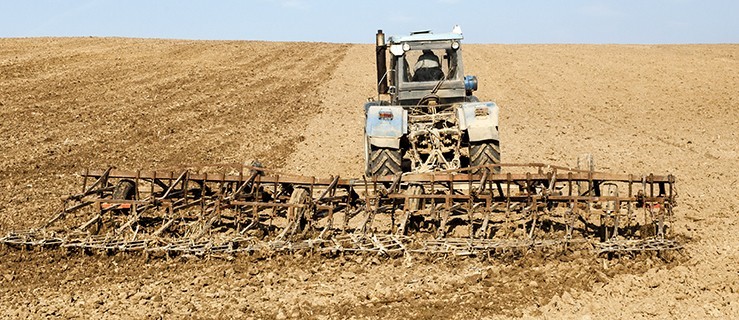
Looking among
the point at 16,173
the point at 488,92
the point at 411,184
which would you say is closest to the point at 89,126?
the point at 16,173

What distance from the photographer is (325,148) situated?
14180 millimetres

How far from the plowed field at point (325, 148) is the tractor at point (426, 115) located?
2168mm

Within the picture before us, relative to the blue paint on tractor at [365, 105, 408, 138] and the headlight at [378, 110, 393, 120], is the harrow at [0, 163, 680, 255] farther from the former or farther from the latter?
the headlight at [378, 110, 393, 120]

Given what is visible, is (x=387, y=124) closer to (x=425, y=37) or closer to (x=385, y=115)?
(x=385, y=115)

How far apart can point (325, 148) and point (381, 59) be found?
4331 mm

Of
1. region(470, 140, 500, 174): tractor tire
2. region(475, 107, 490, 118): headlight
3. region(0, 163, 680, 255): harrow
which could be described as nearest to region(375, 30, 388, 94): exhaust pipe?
region(475, 107, 490, 118): headlight

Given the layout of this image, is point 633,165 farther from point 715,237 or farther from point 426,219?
point 426,219

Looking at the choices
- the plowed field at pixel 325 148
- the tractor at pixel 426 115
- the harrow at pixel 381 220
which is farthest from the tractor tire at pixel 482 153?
the plowed field at pixel 325 148

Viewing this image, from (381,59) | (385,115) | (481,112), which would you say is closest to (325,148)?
(381,59)

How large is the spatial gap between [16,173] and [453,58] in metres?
6.55

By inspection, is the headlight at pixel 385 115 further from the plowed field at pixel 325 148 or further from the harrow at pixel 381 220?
the plowed field at pixel 325 148

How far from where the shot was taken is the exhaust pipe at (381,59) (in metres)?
9.89

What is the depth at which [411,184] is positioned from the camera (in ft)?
27.1

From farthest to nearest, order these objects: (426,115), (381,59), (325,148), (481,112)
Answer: (325,148) < (381,59) < (426,115) < (481,112)
